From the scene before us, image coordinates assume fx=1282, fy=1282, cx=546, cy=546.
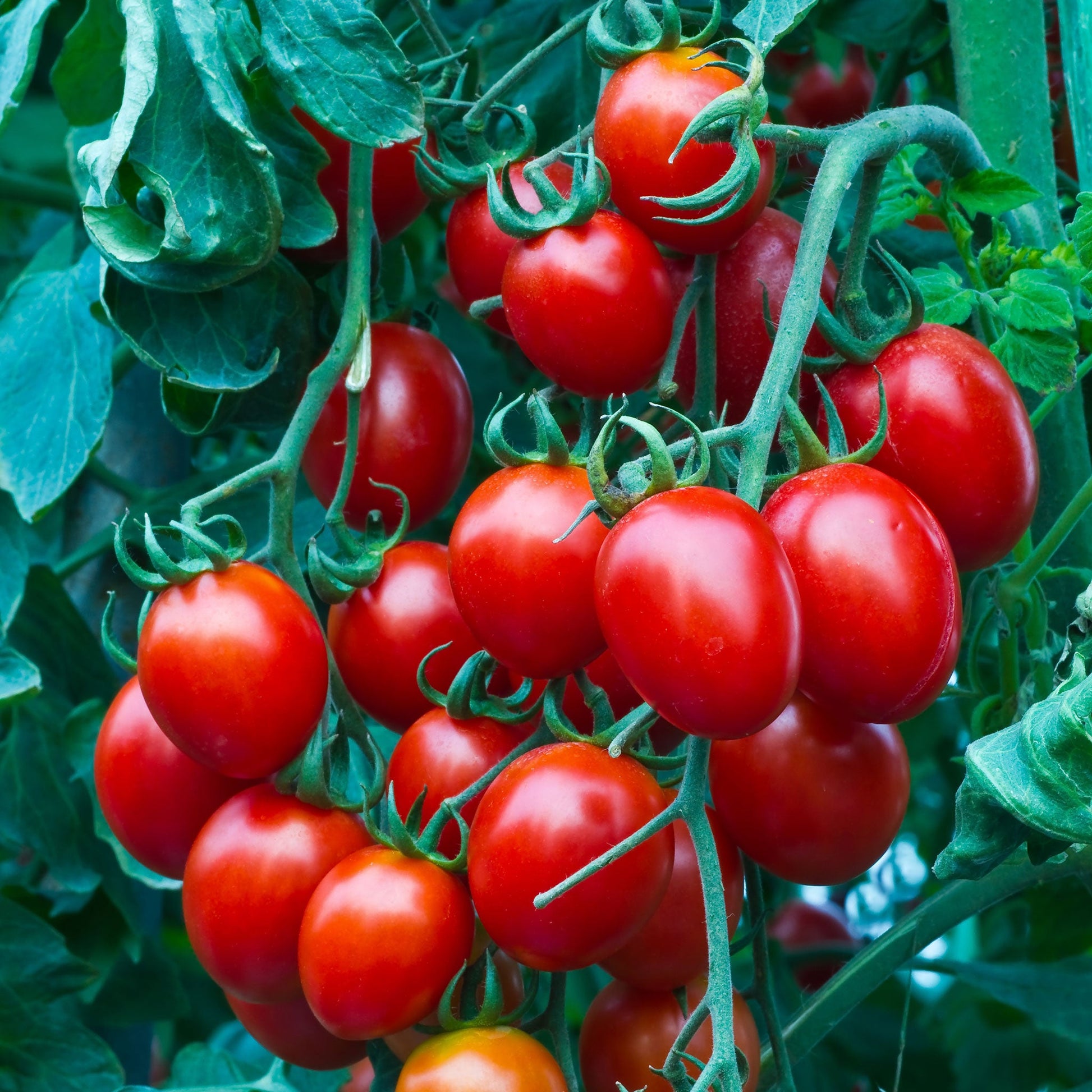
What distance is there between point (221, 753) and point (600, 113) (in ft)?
1.24

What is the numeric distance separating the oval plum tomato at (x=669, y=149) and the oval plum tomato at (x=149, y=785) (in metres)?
0.37

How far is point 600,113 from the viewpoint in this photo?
664 mm

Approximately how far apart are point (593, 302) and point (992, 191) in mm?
253

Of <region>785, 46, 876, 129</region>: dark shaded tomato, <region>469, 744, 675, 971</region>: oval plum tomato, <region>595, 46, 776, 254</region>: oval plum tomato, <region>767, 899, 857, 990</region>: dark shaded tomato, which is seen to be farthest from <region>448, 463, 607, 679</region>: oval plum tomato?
<region>767, 899, 857, 990</region>: dark shaded tomato

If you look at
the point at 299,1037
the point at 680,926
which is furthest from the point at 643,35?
the point at 299,1037

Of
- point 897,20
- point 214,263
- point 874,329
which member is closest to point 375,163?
point 214,263

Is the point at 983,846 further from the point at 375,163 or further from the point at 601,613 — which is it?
the point at 375,163

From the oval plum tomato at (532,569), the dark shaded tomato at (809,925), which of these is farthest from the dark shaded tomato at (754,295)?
the dark shaded tomato at (809,925)

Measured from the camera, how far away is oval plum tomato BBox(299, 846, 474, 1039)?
1.95 ft

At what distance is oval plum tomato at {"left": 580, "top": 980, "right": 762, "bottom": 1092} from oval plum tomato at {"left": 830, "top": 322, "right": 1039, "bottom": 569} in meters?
0.28

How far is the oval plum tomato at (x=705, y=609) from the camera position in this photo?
459mm

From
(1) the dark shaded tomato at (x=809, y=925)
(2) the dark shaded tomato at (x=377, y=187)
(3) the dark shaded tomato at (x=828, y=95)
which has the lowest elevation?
(1) the dark shaded tomato at (x=809, y=925)

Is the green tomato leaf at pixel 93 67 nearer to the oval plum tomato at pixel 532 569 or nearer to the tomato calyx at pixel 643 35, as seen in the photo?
the tomato calyx at pixel 643 35

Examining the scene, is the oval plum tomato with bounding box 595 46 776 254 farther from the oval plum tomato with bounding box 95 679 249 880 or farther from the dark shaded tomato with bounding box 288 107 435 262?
the oval plum tomato with bounding box 95 679 249 880
